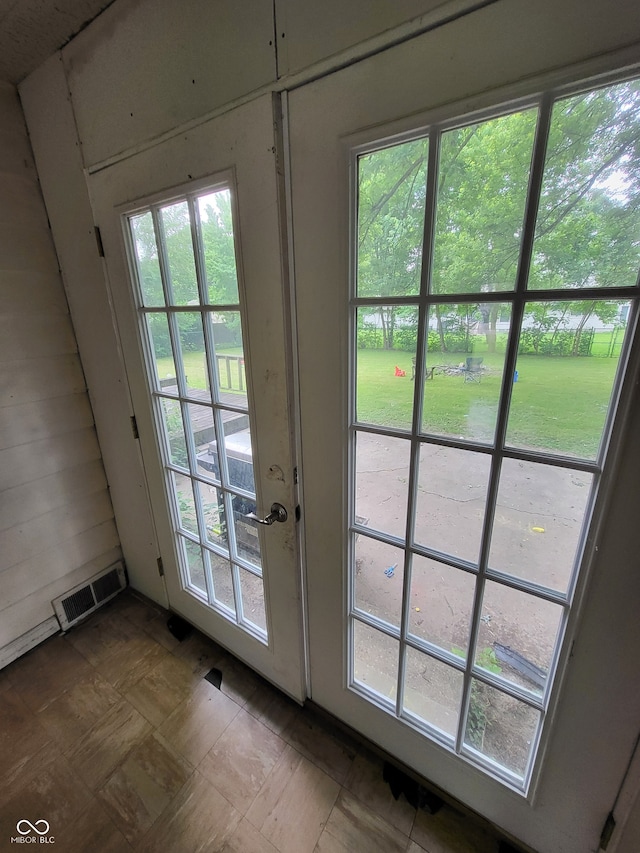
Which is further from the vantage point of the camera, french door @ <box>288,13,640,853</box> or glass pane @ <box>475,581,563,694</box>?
glass pane @ <box>475,581,563,694</box>

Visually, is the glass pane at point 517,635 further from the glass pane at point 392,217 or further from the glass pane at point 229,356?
the glass pane at point 229,356

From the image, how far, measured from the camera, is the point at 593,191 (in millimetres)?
549

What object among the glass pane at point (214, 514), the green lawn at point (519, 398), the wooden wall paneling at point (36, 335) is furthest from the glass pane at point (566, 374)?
the wooden wall paneling at point (36, 335)

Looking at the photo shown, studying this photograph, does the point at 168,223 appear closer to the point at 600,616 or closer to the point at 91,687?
the point at 600,616

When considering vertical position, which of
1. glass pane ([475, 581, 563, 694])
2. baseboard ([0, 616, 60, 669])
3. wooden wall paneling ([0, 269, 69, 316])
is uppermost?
wooden wall paneling ([0, 269, 69, 316])

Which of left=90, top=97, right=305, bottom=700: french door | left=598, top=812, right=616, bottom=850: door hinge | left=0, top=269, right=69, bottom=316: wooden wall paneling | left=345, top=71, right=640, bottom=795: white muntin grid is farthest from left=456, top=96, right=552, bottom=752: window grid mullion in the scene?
left=0, top=269, right=69, bottom=316: wooden wall paneling

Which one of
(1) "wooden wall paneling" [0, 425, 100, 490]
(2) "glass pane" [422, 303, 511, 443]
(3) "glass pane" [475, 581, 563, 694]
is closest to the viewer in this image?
(2) "glass pane" [422, 303, 511, 443]

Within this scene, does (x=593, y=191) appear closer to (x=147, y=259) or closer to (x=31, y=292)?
(x=147, y=259)

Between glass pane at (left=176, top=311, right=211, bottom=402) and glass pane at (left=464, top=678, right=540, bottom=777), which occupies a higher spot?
glass pane at (left=176, top=311, right=211, bottom=402)

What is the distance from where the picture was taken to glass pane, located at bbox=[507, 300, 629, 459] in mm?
588

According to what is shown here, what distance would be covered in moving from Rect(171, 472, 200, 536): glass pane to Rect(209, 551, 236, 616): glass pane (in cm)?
14

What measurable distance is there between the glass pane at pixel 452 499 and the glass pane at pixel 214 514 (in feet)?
2.48

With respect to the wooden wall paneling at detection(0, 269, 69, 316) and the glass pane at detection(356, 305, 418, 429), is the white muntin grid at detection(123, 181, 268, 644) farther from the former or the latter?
the wooden wall paneling at detection(0, 269, 69, 316)

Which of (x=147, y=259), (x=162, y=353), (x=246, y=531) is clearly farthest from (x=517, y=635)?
(x=147, y=259)
